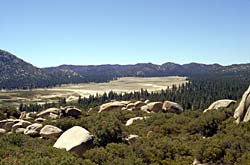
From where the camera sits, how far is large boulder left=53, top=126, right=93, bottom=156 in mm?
35516

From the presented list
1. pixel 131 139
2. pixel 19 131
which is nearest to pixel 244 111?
pixel 131 139

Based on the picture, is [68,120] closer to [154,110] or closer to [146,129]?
[146,129]

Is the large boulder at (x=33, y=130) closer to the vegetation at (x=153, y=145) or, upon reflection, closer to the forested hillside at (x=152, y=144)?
the forested hillside at (x=152, y=144)

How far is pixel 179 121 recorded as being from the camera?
50250mm

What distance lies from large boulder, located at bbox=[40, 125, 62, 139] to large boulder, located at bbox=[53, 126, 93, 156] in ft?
19.3

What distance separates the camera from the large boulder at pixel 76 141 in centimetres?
3552

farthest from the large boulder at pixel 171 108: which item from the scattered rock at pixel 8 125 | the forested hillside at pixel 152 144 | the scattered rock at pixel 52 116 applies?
the scattered rock at pixel 8 125

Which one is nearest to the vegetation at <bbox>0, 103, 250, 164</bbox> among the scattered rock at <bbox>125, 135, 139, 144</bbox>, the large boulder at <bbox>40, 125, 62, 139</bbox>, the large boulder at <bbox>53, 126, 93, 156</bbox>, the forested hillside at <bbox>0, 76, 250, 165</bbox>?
the forested hillside at <bbox>0, 76, 250, 165</bbox>

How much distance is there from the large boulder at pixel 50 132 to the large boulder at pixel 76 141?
589 centimetres

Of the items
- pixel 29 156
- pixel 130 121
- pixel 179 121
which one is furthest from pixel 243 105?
pixel 29 156

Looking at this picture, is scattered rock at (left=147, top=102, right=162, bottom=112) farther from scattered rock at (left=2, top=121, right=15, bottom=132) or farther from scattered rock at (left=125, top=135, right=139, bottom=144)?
scattered rock at (left=2, top=121, right=15, bottom=132)

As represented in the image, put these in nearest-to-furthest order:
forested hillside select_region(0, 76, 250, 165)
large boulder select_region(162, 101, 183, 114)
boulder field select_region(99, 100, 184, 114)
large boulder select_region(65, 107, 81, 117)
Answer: forested hillside select_region(0, 76, 250, 165), large boulder select_region(65, 107, 81, 117), large boulder select_region(162, 101, 183, 114), boulder field select_region(99, 100, 184, 114)

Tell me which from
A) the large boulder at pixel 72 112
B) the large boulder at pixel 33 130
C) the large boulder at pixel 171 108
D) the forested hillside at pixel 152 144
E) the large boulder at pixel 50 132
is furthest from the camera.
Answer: the large boulder at pixel 171 108

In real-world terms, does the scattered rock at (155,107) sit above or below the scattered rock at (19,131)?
above
